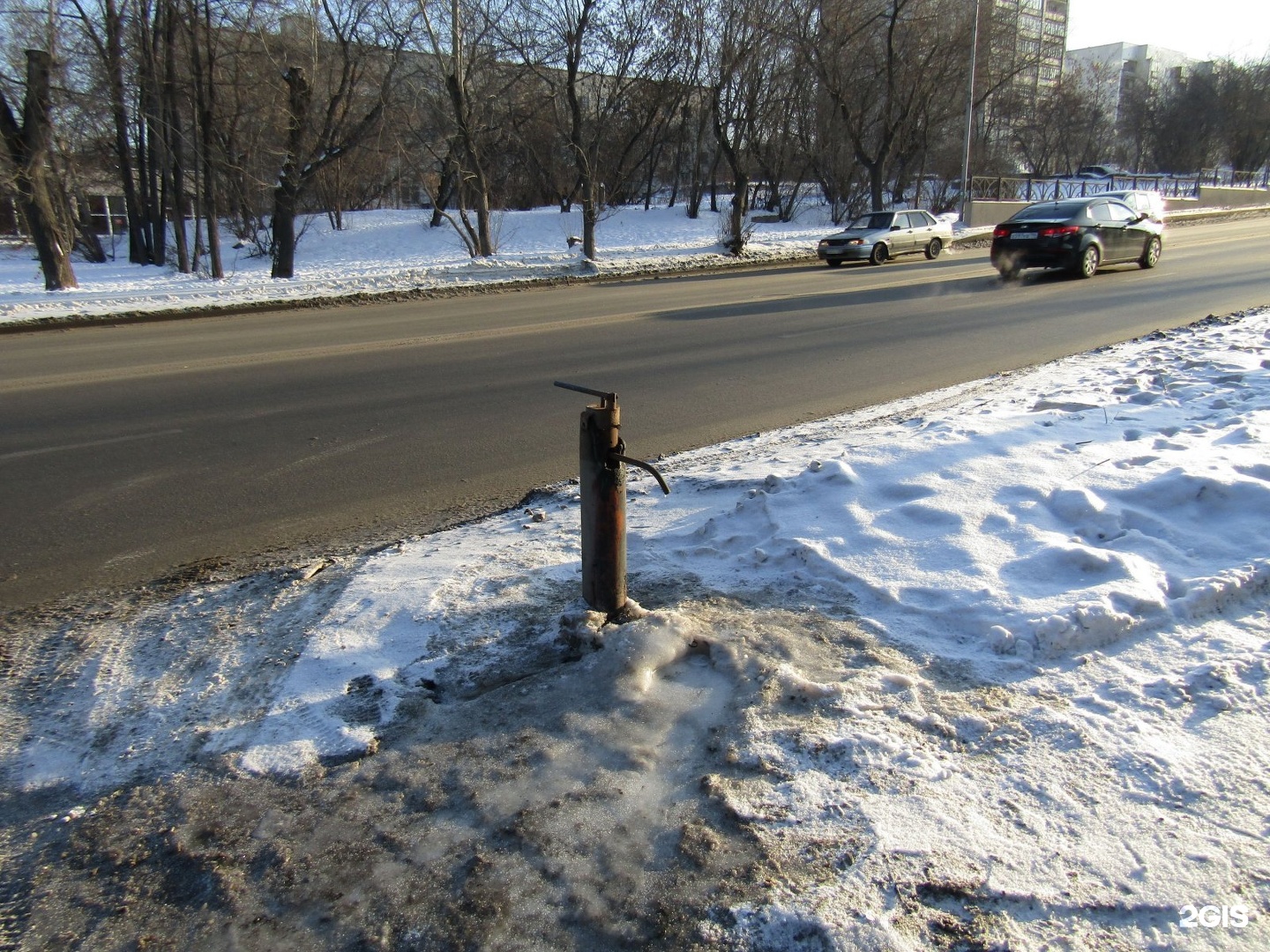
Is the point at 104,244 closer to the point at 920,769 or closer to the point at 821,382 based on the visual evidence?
the point at 821,382

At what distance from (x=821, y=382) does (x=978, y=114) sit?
52.6 meters

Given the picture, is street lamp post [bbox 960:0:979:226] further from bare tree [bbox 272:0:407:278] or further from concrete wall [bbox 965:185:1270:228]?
bare tree [bbox 272:0:407:278]

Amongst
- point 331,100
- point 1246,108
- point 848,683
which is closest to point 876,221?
point 331,100

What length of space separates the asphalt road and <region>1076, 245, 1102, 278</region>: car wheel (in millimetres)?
772

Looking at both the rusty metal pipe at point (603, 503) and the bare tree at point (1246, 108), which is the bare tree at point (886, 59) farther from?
the bare tree at point (1246, 108)

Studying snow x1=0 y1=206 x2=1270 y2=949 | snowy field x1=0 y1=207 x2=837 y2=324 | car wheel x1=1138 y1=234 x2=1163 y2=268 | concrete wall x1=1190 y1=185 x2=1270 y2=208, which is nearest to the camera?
snow x1=0 y1=206 x2=1270 y2=949

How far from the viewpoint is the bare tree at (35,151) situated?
1831 centimetres

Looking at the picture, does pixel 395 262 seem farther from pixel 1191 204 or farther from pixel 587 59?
pixel 1191 204

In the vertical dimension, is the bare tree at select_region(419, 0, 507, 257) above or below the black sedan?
above

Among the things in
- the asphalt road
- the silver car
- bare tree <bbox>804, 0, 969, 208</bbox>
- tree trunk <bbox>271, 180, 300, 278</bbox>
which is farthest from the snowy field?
bare tree <bbox>804, 0, 969, 208</bbox>

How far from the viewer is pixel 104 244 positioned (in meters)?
49.7

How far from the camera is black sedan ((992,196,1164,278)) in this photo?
16.8 metres

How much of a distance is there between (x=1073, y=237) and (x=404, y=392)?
1395 centimetres

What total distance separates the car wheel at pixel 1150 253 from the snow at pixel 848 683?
51.4 feet
